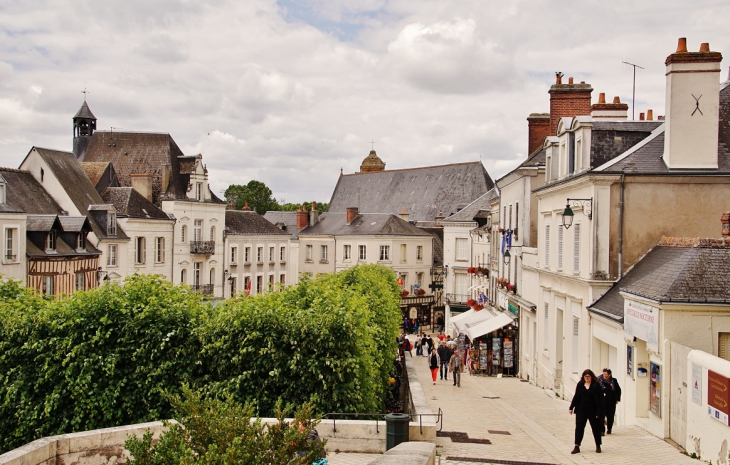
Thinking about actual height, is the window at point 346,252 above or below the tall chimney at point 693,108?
below

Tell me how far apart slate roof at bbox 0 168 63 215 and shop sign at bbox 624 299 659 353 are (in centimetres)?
2809

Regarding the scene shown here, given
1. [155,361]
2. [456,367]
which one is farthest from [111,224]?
[155,361]

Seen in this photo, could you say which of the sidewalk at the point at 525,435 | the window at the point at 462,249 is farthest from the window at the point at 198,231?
the sidewalk at the point at 525,435

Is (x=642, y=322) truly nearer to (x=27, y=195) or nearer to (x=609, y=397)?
(x=609, y=397)

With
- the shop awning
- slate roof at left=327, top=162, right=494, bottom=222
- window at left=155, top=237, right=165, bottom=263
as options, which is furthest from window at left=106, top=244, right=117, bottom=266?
slate roof at left=327, top=162, right=494, bottom=222

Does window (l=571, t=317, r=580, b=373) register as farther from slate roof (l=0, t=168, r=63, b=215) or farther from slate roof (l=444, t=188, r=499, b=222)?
slate roof (l=444, t=188, r=499, b=222)

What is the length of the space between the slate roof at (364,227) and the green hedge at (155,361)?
42564 millimetres

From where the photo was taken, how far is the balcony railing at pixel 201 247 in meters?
48.8

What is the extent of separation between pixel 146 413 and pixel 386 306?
933cm

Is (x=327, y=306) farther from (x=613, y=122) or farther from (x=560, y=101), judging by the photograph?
(x=560, y=101)

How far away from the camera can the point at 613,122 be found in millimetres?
19250

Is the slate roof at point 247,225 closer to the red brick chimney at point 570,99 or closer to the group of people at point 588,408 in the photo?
the red brick chimney at point 570,99

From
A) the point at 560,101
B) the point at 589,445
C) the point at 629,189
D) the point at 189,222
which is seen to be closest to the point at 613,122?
the point at 629,189

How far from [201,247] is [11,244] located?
63.9ft
